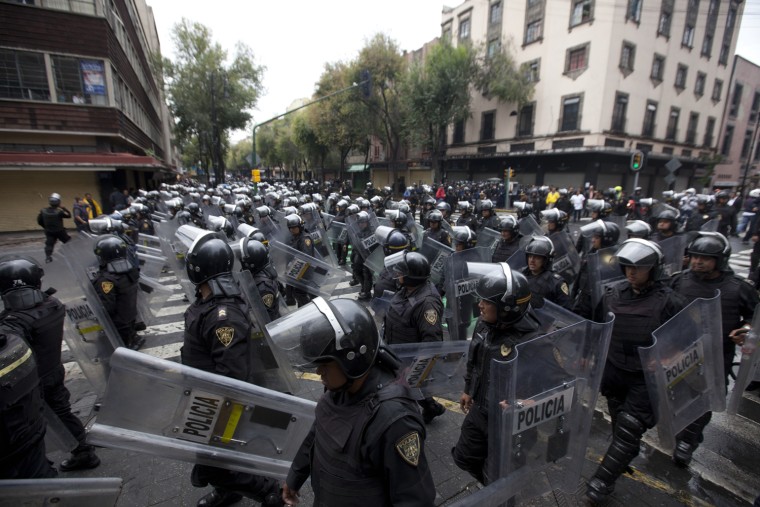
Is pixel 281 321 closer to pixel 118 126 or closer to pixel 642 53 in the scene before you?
pixel 118 126

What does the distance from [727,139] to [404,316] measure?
4864 centimetres

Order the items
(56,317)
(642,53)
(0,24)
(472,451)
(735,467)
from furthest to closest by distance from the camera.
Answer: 1. (642,53)
2. (0,24)
3. (735,467)
4. (56,317)
5. (472,451)

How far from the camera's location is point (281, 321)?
179cm

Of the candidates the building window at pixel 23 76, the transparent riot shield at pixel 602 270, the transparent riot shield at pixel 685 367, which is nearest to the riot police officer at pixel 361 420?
the transparent riot shield at pixel 685 367

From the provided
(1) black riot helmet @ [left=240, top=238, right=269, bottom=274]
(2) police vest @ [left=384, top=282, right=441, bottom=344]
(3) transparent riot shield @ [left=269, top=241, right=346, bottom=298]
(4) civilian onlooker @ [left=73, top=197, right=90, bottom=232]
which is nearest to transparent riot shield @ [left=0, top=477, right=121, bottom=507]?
(2) police vest @ [left=384, top=282, right=441, bottom=344]

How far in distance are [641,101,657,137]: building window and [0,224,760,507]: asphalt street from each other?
30.1 m

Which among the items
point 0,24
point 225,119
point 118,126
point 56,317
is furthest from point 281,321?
point 225,119

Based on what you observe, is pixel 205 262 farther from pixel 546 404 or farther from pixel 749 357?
pixel 749 357

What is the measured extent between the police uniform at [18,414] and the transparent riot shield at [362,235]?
5.68 m

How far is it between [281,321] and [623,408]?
2.75 metres

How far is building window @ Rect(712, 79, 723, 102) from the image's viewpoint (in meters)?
32.6

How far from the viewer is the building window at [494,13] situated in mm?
29923

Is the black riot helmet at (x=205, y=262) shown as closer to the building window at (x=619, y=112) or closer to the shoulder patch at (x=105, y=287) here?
the shoulder patch at (x=105, y=287)

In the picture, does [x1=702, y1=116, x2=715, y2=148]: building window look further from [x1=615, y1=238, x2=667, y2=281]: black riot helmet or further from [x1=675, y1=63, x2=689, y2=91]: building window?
[x1=615, y1=238, x2=667, y2=281]: black riot helmet
